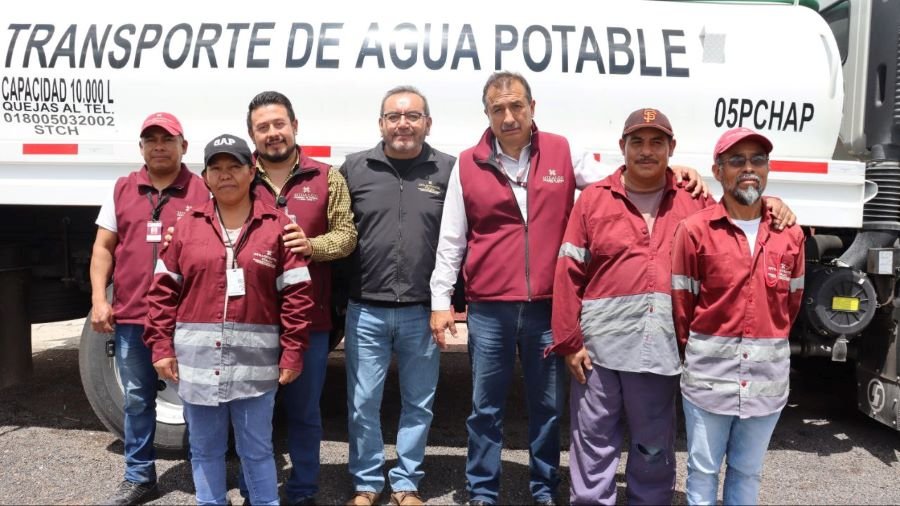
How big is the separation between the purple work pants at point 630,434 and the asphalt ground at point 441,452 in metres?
0.47

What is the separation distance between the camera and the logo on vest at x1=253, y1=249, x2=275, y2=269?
280 cm

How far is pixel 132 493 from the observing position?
3.30m

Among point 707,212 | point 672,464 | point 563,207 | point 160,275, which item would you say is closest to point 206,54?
point 160,275

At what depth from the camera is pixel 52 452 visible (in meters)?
3.99

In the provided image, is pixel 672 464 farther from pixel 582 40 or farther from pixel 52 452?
pixel 52 452

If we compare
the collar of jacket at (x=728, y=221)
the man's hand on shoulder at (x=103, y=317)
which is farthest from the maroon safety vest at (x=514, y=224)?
the man's hand on shoulder at (x=103, y=317)

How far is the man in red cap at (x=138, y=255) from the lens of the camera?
320 centimetres

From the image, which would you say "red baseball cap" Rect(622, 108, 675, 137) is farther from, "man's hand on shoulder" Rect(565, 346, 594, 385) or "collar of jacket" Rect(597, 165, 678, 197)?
"man's hand on shoulder" Rect(565, 346, 594, 385)

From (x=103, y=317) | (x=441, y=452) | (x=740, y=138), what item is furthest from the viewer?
(x=441, y=452)

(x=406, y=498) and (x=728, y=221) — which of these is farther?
(x=406, y=498)

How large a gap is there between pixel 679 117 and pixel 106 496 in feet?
11.0

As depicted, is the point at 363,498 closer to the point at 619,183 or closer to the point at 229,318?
the point at 229,318

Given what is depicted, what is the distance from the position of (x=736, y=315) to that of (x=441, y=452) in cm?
193

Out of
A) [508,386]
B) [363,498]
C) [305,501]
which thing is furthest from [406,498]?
[508,386]
